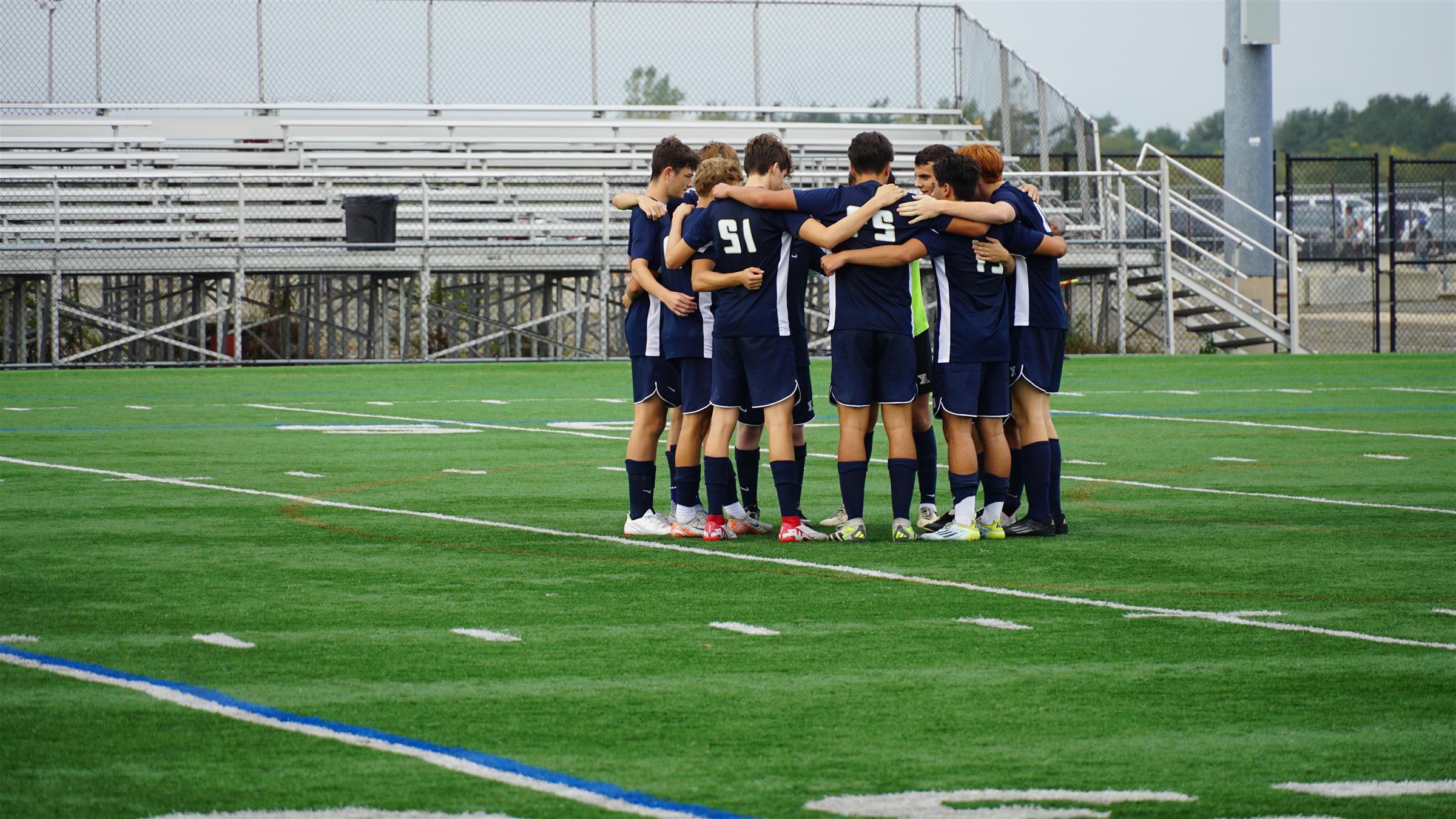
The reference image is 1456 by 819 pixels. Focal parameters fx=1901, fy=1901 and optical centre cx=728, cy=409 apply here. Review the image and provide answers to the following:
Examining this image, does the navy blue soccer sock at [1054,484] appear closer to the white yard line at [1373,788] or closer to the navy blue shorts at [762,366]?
the navy blue shorts at [762,366]

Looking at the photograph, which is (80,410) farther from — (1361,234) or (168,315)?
(1361,234)

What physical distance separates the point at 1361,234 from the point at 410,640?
40.2 m

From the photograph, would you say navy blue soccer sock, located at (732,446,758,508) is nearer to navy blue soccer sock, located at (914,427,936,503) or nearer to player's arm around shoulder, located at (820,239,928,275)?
navy blue soccer sock, located at (914,427,936,503)

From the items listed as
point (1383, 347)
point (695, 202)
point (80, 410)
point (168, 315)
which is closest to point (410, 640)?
point (695, 202)

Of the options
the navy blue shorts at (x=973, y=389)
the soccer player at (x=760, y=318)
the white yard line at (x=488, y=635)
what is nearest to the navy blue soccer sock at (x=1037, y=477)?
the navy blue shorts at (x=973, y=389)

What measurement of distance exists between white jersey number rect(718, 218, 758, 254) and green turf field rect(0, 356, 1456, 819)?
129 centimetres

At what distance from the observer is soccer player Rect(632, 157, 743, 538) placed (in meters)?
8.50

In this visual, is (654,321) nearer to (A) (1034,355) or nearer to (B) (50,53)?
(A) (1034,355)

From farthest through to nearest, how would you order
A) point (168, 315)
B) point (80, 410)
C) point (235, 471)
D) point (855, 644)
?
point (168, 315) → point (80, 410) → point (235, 471) → point (855, 644)

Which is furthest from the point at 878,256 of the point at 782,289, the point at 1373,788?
the point at 1373,788

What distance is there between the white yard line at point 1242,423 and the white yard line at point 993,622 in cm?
864

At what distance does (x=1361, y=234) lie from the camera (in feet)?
140

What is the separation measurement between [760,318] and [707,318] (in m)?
0.34

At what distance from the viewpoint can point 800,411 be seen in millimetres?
8781
